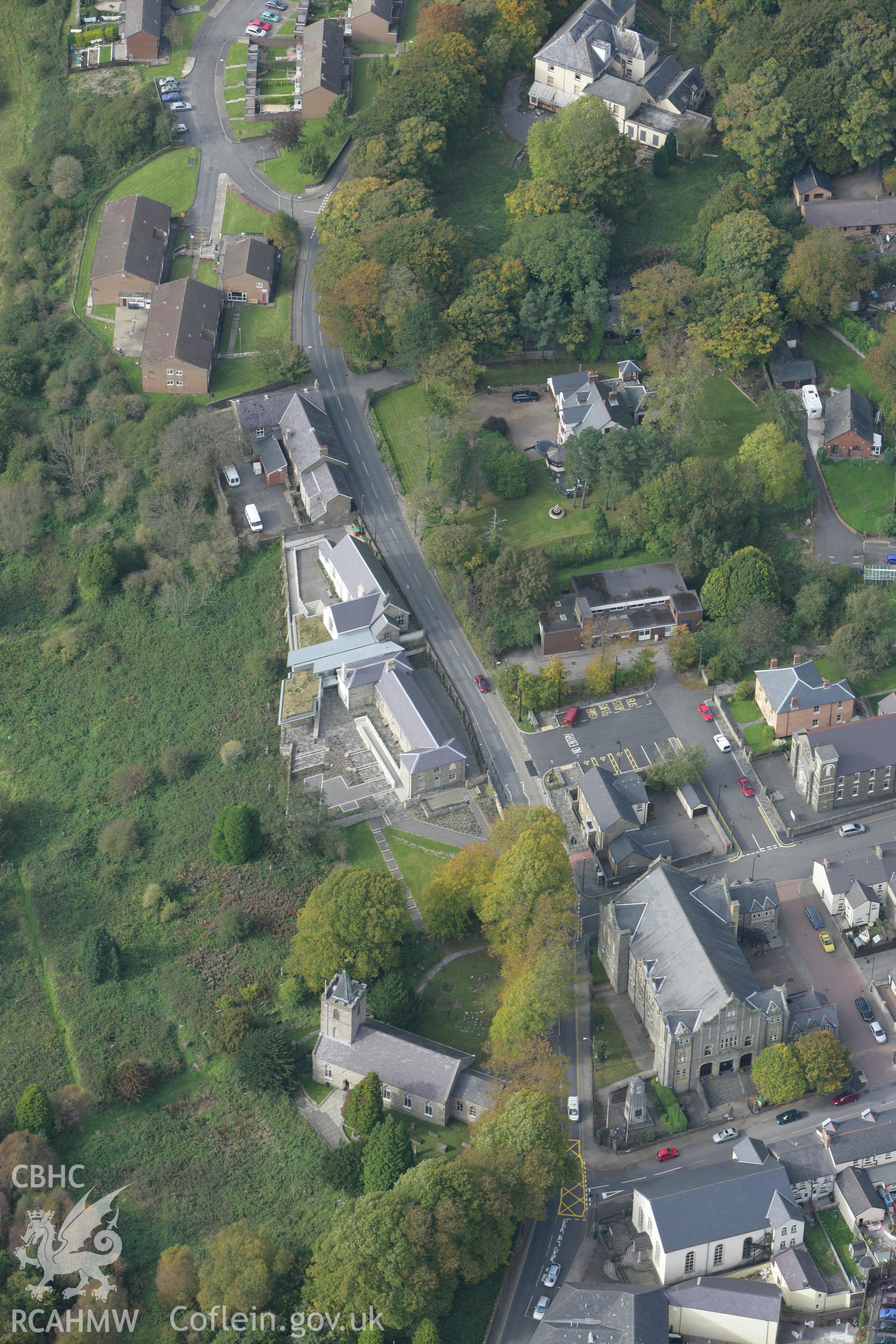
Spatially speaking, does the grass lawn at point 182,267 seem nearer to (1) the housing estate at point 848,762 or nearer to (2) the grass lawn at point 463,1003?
(1) the housing estate at point 848,762

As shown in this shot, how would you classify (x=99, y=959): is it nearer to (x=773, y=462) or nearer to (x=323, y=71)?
(x=773, y=462)

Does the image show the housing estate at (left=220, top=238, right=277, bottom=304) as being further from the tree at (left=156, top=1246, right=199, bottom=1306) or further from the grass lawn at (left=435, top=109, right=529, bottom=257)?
the tree at (left=156, top=1246, right=199, bottom=1306)

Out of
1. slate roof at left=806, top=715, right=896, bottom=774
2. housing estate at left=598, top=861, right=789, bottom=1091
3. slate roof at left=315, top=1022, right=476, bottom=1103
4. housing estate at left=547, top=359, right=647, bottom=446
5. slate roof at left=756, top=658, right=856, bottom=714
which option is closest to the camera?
housing estate at left=598, top=861, right=789, bottom=1091

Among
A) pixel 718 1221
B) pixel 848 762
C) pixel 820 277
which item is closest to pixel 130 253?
pixel 820 277

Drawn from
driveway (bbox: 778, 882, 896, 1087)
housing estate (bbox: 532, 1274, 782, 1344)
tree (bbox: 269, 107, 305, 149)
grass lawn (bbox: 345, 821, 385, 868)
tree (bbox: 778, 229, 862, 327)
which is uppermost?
tree (bbox: 778, 229, 862, 327)

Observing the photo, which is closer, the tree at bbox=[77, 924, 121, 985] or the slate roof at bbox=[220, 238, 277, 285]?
the tree at bbox=[77, 924, 121, 985]

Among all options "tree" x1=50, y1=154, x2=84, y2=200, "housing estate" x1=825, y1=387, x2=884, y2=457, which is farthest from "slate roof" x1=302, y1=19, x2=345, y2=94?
"housing estate" x1=825, y1=387, x2=884, y2=457

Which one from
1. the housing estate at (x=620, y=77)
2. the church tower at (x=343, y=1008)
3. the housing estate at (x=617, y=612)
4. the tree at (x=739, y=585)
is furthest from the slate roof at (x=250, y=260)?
the church tower at (x=343, y=1008)
